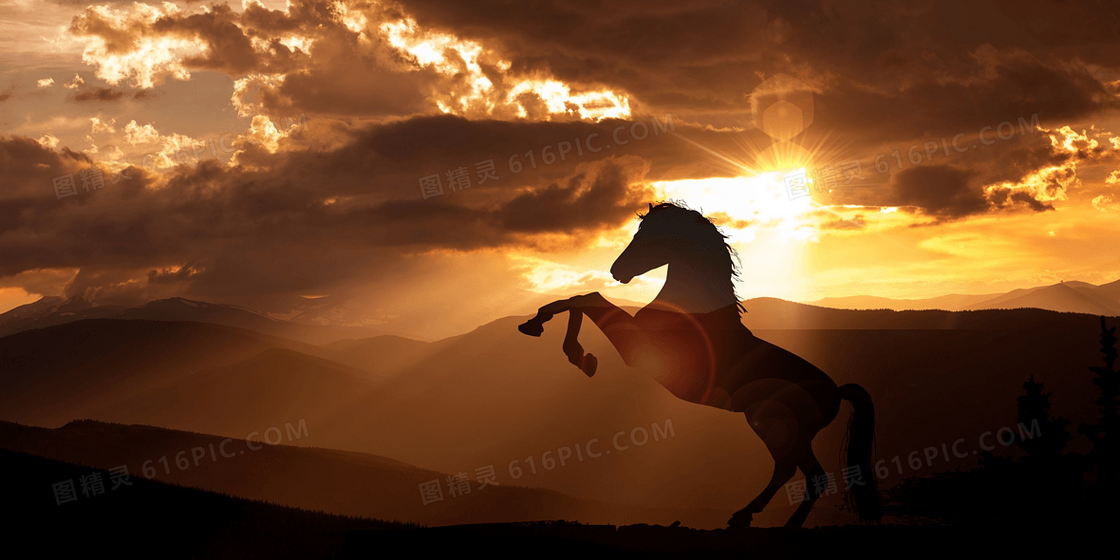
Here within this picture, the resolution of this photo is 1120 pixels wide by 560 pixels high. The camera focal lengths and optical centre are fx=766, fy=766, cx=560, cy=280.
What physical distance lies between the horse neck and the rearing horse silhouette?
0.7 inches

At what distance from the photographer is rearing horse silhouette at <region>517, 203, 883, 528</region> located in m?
13.8

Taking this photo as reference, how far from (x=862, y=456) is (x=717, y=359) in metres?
3.39

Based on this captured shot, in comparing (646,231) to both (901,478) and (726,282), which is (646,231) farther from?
(901,478)

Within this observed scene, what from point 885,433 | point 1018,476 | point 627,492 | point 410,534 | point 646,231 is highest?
point 646,231

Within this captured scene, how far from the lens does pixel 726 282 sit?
576 inches

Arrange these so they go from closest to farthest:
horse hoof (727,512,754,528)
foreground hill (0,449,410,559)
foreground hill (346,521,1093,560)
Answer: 1. foreground hill (346,521,1093,560)
2. horse hoof (727,512,754,528)
3. foreground hill (0,449,410,559)

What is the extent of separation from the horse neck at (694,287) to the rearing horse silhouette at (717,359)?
2 centimetres

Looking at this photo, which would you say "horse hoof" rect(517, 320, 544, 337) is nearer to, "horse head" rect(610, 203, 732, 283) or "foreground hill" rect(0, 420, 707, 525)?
"horse head" rect(610, 203, 732, 283)

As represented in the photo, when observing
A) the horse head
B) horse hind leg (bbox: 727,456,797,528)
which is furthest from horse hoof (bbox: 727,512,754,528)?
the horse head

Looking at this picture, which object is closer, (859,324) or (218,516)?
(218,516)

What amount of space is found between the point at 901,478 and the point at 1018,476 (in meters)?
48.3

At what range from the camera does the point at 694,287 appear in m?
14.4

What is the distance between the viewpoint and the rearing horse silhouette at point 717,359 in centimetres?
1375

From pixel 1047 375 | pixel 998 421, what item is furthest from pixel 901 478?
pixel 1047 375
